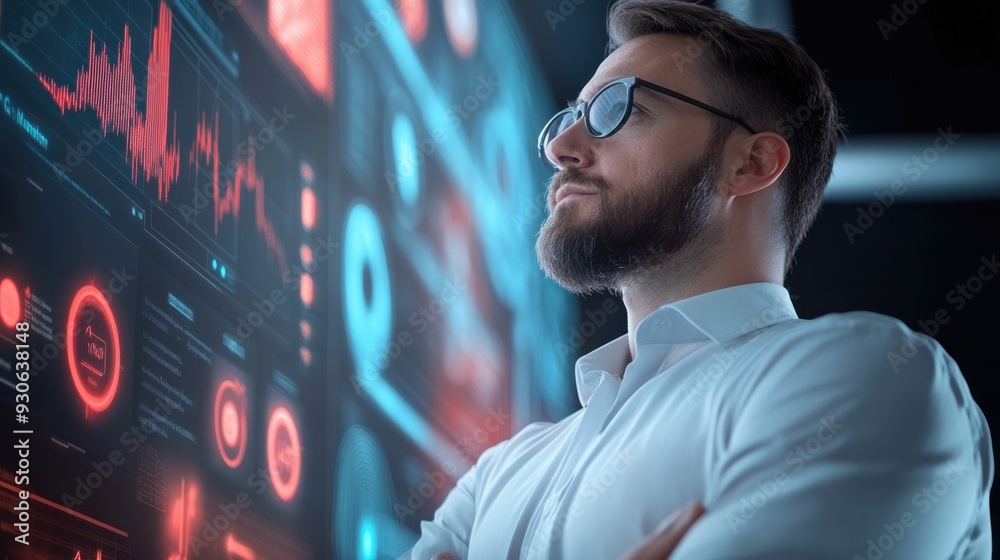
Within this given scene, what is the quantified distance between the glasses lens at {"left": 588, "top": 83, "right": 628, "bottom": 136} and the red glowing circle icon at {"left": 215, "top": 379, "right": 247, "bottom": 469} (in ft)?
2.10

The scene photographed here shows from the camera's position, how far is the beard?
4.51ft

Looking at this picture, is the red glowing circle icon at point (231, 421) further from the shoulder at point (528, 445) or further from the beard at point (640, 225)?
the beard at point (640, 225)

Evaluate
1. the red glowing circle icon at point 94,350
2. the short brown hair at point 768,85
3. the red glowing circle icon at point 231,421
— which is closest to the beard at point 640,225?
the short brown hair at point 768,85

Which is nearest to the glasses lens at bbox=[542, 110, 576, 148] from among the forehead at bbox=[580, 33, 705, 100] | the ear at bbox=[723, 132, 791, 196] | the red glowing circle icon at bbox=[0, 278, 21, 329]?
the forehead at bbox=[580, 33, 705, 100]

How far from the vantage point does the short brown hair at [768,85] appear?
58.4 inches

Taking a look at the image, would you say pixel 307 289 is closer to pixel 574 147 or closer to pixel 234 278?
pixel 234 278

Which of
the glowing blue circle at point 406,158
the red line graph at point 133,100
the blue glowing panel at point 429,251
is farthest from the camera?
the glowing blue circle at point 406,158

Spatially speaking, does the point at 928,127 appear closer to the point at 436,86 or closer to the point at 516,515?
the point at 436,86

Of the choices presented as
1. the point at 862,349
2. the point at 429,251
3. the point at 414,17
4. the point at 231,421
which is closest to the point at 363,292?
the point at 429,251

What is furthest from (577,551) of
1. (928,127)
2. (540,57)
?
(928,127)

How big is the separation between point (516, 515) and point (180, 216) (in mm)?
557

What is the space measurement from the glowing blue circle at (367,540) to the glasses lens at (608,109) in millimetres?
767

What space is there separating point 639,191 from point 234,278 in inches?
23.1

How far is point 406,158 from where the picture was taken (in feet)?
6.38
